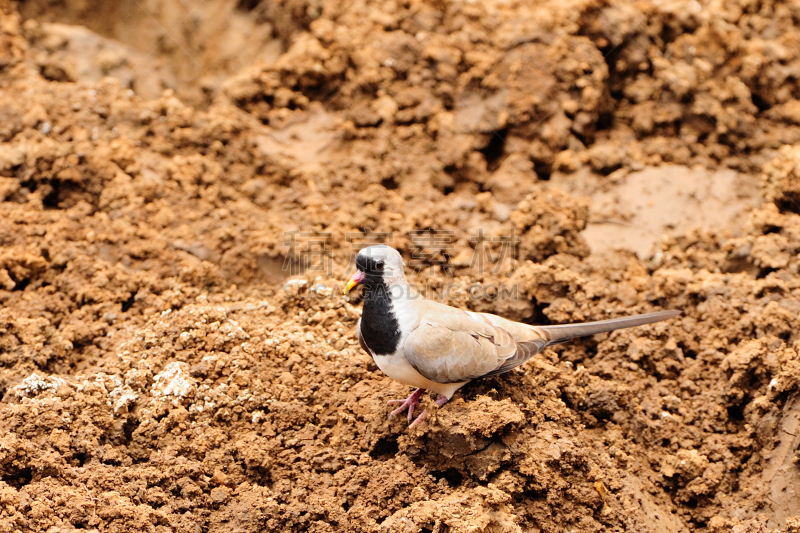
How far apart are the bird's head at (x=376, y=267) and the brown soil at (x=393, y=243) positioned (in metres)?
0.73

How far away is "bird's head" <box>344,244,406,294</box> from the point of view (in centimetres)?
386

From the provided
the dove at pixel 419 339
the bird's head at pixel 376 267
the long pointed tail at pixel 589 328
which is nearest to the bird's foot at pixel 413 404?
the dove at pixel 419 339

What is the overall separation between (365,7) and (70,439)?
15.0 ft

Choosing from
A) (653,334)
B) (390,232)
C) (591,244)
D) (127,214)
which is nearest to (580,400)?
(653,334)

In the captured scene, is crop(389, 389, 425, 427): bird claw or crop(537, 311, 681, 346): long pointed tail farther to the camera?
crop(537, 311, 681, 346): long pointed tail

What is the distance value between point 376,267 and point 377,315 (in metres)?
0.26

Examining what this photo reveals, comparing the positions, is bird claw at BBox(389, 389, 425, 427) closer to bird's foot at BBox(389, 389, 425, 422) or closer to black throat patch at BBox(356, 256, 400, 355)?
bird's foot at BBox(389, 389, 425, 422)

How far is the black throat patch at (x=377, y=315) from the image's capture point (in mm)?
3799

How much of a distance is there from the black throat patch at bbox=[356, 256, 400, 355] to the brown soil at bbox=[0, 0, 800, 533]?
463 mm

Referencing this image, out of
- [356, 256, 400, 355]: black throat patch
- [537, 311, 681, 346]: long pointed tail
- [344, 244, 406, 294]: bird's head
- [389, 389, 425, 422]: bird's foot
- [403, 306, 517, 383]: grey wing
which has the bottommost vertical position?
[389, 389, 425, 422]: bird's foot

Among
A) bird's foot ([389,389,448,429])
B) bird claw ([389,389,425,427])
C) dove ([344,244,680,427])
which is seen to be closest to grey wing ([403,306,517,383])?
dove ([344,244,680,427])

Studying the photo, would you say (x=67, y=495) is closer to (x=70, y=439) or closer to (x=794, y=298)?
(x=70, y=439)

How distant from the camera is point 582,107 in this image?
613 centimetres

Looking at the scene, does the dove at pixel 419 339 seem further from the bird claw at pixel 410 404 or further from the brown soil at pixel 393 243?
the brown soil at pixel 393 243
